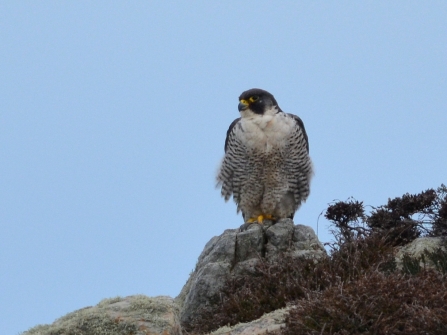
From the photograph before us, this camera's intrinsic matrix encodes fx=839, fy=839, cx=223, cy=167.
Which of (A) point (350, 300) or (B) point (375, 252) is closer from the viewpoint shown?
(A) point (350, 300)

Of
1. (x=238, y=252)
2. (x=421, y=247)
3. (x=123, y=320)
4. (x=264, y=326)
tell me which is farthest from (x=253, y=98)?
(x=264, y=326)

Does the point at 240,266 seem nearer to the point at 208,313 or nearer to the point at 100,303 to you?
the point at 208,313

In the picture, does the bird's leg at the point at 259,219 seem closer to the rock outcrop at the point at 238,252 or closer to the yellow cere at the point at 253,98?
the rock outcrop at the point at 238,252

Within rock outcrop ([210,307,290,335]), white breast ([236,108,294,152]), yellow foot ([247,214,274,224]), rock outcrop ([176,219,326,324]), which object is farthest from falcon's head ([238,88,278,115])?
rock outcrop ([210,307,290,335])

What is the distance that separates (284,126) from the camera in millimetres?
10188

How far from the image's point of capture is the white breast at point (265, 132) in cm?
1008

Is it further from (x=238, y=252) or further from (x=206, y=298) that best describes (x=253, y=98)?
(x=206, y=298)

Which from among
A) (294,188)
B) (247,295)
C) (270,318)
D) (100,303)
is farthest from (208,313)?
(294,188)

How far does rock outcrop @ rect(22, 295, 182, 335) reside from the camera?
6875mm

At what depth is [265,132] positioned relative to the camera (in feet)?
33.1

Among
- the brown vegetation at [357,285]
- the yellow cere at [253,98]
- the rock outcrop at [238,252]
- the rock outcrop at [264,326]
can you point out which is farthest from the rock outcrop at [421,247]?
the yellow cere at [253,98]

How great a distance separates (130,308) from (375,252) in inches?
101

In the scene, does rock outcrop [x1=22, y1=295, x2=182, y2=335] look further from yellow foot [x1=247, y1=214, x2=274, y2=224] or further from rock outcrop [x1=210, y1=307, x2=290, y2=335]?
yellow foot [x1=247, y1=214, x2=274, y2=224]

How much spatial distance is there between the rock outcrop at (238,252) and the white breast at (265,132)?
94cm
